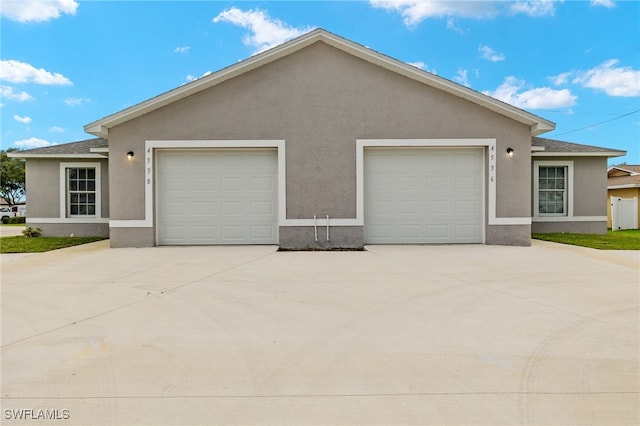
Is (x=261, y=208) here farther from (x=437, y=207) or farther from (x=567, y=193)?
(x=567, y=193)

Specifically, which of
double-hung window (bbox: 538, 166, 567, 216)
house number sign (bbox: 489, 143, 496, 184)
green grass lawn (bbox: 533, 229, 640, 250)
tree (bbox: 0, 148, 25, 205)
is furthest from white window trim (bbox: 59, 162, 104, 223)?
tree (bbox: 0, 148, 25, 205)

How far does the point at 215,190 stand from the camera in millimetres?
9539

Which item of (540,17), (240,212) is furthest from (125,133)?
(540,17)

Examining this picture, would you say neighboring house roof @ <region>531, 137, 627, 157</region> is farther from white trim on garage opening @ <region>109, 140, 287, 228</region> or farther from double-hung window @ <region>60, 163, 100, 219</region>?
double-hung window @ <region>60, 163, 100, 219</region>

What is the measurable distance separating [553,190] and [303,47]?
10.3m

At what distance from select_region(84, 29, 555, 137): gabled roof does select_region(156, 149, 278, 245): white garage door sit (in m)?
1.44

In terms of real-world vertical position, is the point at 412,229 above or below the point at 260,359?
above

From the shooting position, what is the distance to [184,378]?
256 centimetres

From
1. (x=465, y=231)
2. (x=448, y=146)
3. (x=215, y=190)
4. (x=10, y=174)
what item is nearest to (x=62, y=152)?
(x=215, y=190)

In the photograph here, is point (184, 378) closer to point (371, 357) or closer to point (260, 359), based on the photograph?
point (260, 359)

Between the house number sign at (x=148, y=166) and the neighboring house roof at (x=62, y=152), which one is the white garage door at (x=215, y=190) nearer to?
the house number sign at (x=148, y=166)

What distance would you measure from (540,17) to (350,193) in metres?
16.3

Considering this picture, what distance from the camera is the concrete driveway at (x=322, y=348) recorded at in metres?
2.20

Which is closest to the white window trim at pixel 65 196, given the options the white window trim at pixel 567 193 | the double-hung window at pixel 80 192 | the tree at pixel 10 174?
the double-hung window at pixel 80 192
